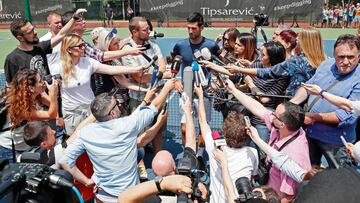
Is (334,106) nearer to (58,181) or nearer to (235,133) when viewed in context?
(235,133)

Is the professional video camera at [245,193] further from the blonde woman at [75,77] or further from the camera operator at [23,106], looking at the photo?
the blonde woman at [75,77]

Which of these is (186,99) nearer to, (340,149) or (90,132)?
(90,132)

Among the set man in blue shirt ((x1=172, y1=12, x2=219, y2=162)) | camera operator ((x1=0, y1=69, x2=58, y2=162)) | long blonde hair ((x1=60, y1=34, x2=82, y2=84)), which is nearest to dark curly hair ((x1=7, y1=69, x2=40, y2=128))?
camera operator ((x1=0, y1=69, x2=58, y2=162))

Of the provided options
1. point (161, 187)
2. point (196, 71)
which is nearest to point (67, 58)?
point (196, 71)

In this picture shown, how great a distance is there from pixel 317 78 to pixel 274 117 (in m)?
0.63

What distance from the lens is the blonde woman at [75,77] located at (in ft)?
13.4

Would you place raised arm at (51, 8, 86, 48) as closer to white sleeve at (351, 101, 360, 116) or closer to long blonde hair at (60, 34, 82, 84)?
long blonde hair at (60, 34, 82, 84)

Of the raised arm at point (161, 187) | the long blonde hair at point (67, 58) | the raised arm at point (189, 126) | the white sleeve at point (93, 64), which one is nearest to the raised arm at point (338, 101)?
the raised arm at point (189, 126)

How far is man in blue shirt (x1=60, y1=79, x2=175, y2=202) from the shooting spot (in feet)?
9.73

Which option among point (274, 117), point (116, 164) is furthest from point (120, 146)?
point (274, 117)

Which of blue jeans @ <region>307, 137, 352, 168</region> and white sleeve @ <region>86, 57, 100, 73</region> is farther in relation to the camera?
white sleeve @ <region>86, 57, 100, 73</region>

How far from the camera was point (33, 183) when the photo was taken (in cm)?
164

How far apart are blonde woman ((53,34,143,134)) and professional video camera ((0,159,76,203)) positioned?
241 cm

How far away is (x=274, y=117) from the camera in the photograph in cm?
316
